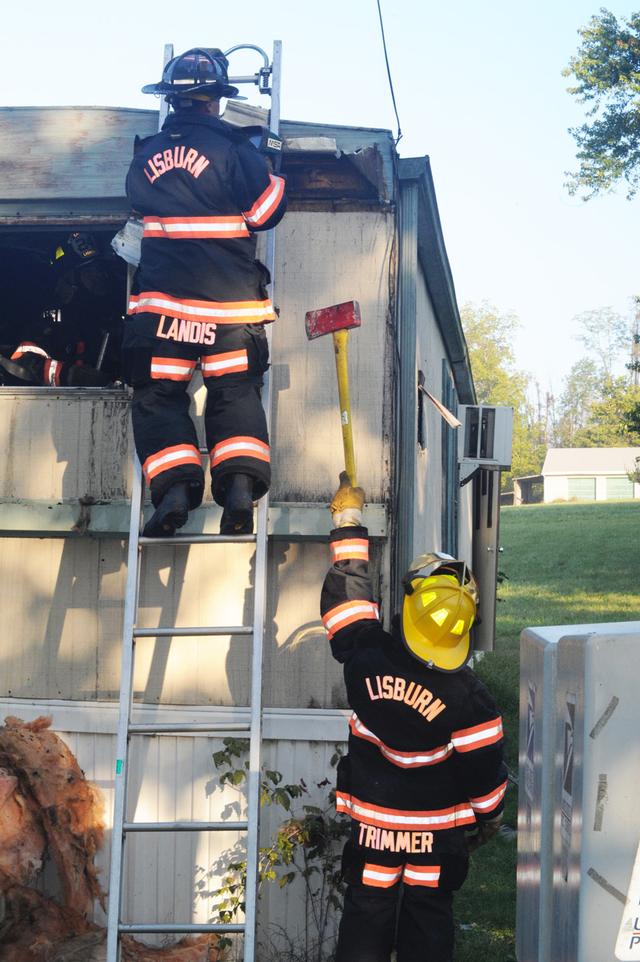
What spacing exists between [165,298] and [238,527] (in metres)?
1.01

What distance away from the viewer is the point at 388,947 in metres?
4.17

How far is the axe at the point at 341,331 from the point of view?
4.65m

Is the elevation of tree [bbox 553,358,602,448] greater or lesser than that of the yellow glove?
greater

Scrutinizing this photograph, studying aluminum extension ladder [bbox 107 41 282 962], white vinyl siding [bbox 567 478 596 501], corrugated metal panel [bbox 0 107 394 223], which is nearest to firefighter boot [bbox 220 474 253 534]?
aluminum extension ladder [bbox 107 41 282 962]

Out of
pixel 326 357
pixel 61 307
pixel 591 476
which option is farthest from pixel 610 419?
pixel 326 357

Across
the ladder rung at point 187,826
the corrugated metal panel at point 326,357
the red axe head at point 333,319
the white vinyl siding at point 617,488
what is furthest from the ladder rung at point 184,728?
the white vinyl siding at point 617,488

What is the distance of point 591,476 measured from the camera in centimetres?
6225

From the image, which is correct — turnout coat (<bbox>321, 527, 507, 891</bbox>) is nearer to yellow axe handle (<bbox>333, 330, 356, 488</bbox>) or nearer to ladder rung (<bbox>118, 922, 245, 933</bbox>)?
ladder rung (<bbox>118, 922, 245, 933</bbox>)

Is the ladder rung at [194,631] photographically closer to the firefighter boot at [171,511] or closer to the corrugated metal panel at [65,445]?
the firefighter boot at [171,511]

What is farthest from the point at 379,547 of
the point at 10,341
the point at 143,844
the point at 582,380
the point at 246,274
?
the point at 582,380

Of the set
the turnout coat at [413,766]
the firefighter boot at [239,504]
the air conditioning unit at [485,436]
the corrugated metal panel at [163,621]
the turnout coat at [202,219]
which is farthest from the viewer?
the air conditioning unit at [485,436]

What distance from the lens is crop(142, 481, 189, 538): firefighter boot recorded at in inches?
178

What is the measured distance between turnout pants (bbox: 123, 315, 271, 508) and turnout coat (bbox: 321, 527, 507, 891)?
3.22ft

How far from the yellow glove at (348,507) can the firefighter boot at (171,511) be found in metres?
0.63
